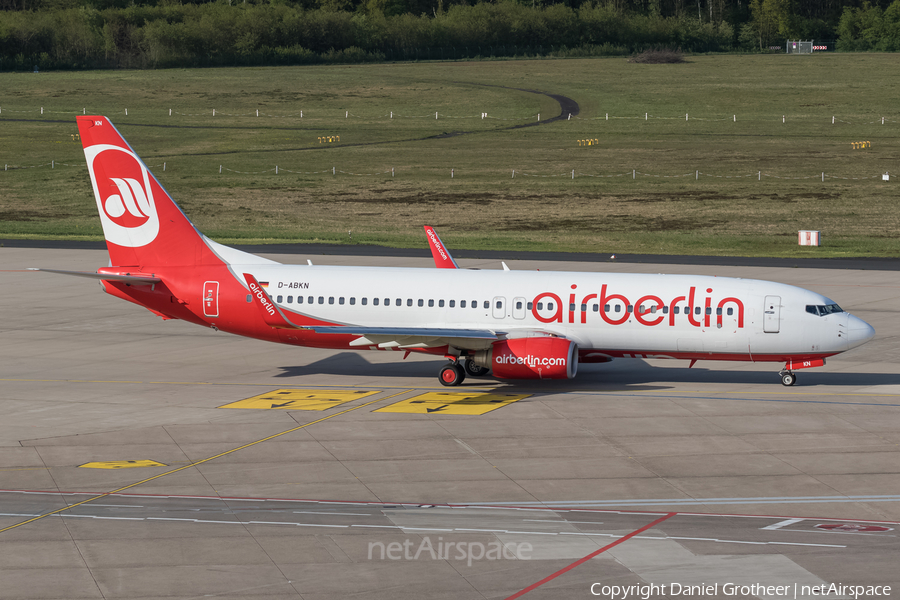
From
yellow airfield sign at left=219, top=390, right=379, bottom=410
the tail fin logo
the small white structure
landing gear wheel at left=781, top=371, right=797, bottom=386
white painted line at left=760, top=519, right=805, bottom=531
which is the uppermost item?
the tail fin logo

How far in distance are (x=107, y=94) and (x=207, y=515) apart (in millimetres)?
155750

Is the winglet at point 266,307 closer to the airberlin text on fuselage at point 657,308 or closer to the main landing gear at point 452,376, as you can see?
the main landing gear at point 452,376

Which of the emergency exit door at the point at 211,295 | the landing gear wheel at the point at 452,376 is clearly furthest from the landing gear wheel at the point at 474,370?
the emergency exit door at the point at 211,295

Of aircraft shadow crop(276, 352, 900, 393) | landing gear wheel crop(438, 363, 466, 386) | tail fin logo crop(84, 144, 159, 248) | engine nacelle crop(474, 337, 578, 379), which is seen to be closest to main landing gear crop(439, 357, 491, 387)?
landing gear wheel crop(438, 363, 466, 386)

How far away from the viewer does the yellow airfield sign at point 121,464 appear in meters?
28.3

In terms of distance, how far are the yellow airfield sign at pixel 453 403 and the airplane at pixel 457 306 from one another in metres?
1.02

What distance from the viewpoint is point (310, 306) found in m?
38.6

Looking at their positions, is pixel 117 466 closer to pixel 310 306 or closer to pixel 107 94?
pixel 310 306

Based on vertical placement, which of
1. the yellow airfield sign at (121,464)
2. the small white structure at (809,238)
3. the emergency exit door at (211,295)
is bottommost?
the small white structure at (809,238)

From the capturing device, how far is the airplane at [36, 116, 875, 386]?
36.2m

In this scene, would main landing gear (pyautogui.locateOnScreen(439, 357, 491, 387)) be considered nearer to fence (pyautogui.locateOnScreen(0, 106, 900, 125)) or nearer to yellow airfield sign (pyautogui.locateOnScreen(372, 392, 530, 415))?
yellow airfield sign (pyautogui.locateOnScreen(372, 392, 530, 415))

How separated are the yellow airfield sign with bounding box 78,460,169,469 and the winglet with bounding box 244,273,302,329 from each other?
964 cm

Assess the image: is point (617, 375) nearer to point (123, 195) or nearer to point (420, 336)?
point (420, 336)

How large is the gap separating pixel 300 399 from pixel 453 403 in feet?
18.2
